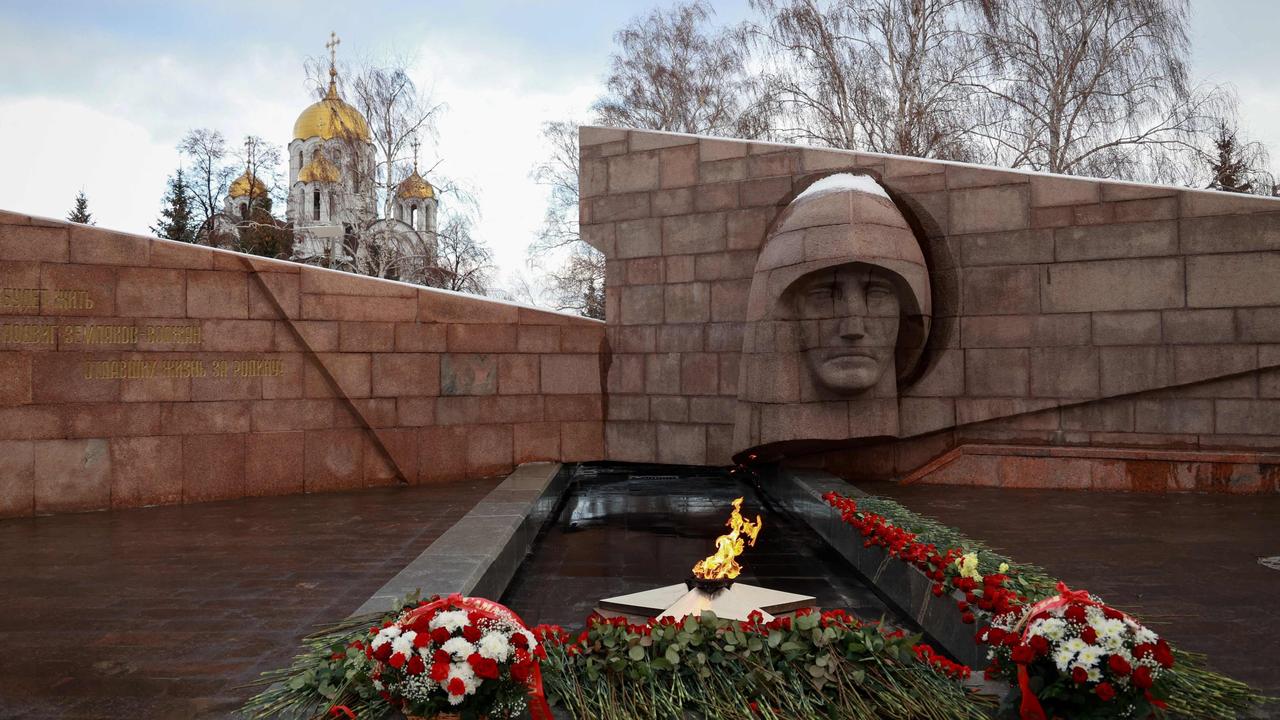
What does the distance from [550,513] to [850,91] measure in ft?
48.8

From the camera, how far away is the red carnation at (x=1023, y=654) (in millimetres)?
2980

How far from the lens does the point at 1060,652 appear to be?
114 inches

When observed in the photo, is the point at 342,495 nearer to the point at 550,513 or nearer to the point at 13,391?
the point at 550,513

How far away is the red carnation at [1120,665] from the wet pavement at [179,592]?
131 inches

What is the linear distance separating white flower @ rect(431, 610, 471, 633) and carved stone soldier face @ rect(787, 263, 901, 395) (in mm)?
5720

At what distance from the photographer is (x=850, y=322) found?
26.0 feet

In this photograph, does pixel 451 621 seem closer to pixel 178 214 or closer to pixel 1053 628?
pixel 1053 628

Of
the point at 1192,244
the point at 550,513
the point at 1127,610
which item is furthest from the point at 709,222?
the point at 1127,610

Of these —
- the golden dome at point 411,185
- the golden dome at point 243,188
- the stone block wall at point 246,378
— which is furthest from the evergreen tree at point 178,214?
the stone block wall at point 246,378

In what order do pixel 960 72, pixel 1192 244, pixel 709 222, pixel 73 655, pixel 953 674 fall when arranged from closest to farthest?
1. pixel 953 674
2. pixel 73 655
3. pixel 1192 244
4. pixel 709 222
5. pixel 960 72

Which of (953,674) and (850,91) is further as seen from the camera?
(850,91)

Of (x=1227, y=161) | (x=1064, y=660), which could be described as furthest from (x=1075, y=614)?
(x=1227, y=161)

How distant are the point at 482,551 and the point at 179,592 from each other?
6.03ft

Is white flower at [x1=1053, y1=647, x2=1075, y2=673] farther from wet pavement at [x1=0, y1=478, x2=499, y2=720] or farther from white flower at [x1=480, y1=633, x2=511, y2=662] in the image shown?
wet pavement at [x1=0, y1=478, x2=499, y2=720]
